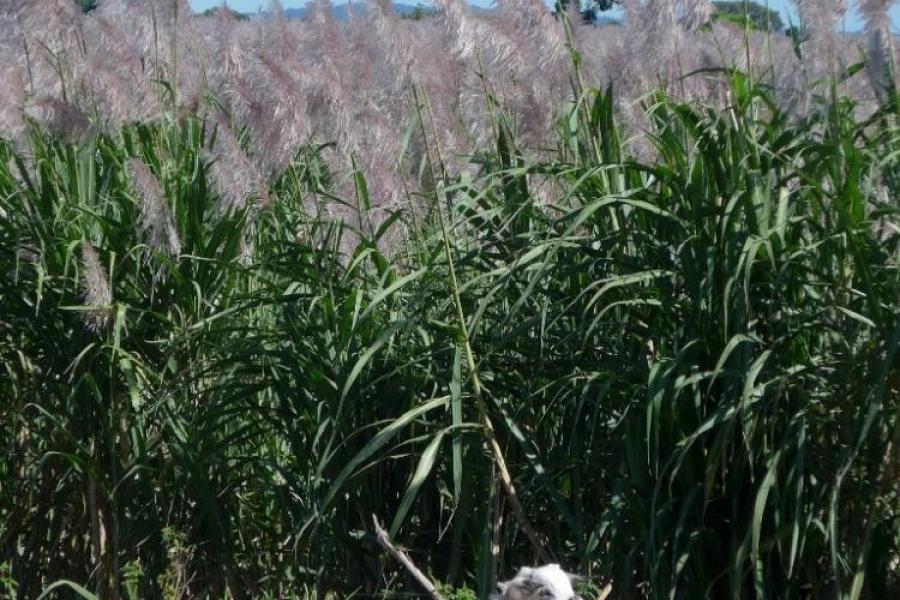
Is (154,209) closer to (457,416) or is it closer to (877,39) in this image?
(457,416)

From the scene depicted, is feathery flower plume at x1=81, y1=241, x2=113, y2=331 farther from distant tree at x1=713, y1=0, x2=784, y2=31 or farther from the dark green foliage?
distant tree at x1=713, y1=0, x2=784, y2=31

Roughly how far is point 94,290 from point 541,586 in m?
2.27

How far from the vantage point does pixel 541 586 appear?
227cm

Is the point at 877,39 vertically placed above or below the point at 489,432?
above

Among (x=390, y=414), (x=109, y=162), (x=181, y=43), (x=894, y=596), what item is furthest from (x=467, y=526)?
(x=181, y=43)

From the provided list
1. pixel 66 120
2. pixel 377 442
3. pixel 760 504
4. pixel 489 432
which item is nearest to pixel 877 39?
pixel 760 504

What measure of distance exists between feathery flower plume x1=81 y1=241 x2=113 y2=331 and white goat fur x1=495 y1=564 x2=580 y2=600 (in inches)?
86.0

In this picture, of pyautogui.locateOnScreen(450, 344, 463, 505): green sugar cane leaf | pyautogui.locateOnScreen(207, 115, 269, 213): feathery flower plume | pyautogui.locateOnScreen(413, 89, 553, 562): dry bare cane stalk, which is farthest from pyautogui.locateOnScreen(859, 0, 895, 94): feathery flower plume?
pyautogui.locateOnScreen(207, 115, 269, 213): feathery flower plume

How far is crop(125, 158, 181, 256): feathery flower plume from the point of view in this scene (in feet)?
13.9

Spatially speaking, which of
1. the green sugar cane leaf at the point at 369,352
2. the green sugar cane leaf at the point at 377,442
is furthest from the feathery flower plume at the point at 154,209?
the green sugar cane leaf at the point at 377,442

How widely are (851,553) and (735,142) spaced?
3.59ft

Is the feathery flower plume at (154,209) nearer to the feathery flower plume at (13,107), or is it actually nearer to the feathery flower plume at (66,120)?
the feathery flower plume at (66,120)

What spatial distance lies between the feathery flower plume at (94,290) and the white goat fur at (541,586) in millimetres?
2184

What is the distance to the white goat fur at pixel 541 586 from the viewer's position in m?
2.26
